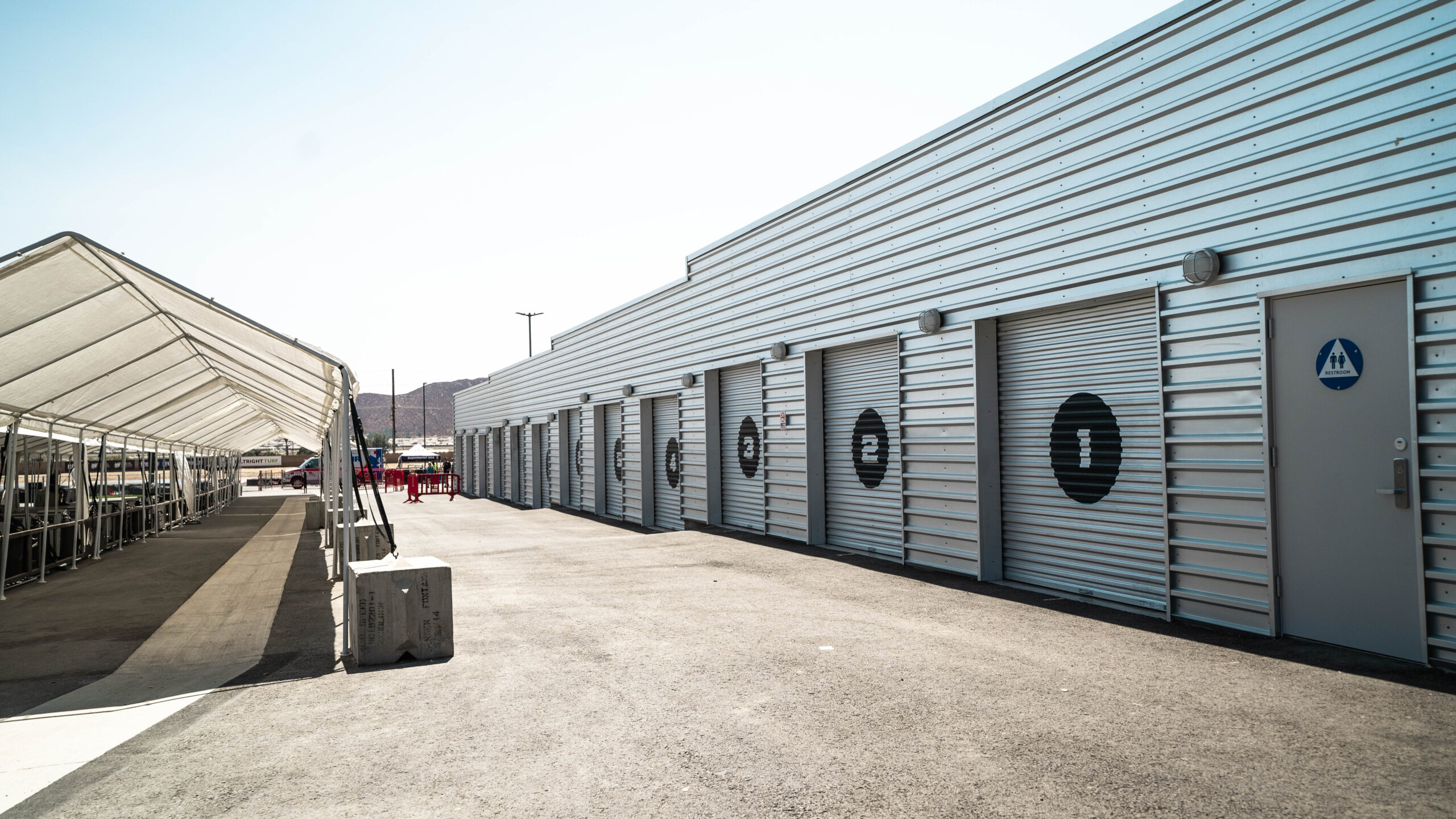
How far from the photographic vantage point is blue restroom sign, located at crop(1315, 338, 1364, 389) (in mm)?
5543

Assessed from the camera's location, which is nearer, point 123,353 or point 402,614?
point 402,614

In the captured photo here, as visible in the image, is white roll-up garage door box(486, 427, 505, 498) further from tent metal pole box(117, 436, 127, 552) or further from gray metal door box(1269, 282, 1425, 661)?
gray metal door box(1269, 282, 1425, 661)

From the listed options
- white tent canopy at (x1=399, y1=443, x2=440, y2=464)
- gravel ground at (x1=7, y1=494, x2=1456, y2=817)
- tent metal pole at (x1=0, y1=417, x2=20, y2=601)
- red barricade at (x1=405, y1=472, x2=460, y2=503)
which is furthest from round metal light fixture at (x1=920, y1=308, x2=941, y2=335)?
white tent canopy at (x1=399, y1=443, x2=440, y2=464)

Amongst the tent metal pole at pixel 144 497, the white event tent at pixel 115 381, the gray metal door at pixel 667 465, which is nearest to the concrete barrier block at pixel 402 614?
the white event tent at pixel 115 381

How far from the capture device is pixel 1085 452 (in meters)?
7.94

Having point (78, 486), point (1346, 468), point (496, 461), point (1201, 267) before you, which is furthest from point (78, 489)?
point (496, 461)

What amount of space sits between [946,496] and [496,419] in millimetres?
24299

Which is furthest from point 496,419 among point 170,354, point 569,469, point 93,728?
point 93,728

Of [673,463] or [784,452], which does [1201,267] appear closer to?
[784,452]

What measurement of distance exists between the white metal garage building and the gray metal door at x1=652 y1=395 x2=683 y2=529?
13.8 feet

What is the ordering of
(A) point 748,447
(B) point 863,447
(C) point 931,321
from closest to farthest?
(C) point 931,321 < (B) point 863,447 < (A) point 748,447

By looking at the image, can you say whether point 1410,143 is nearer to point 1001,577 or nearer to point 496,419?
point 1001,577

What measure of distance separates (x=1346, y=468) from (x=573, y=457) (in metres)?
19.4

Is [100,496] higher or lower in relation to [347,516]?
lower
